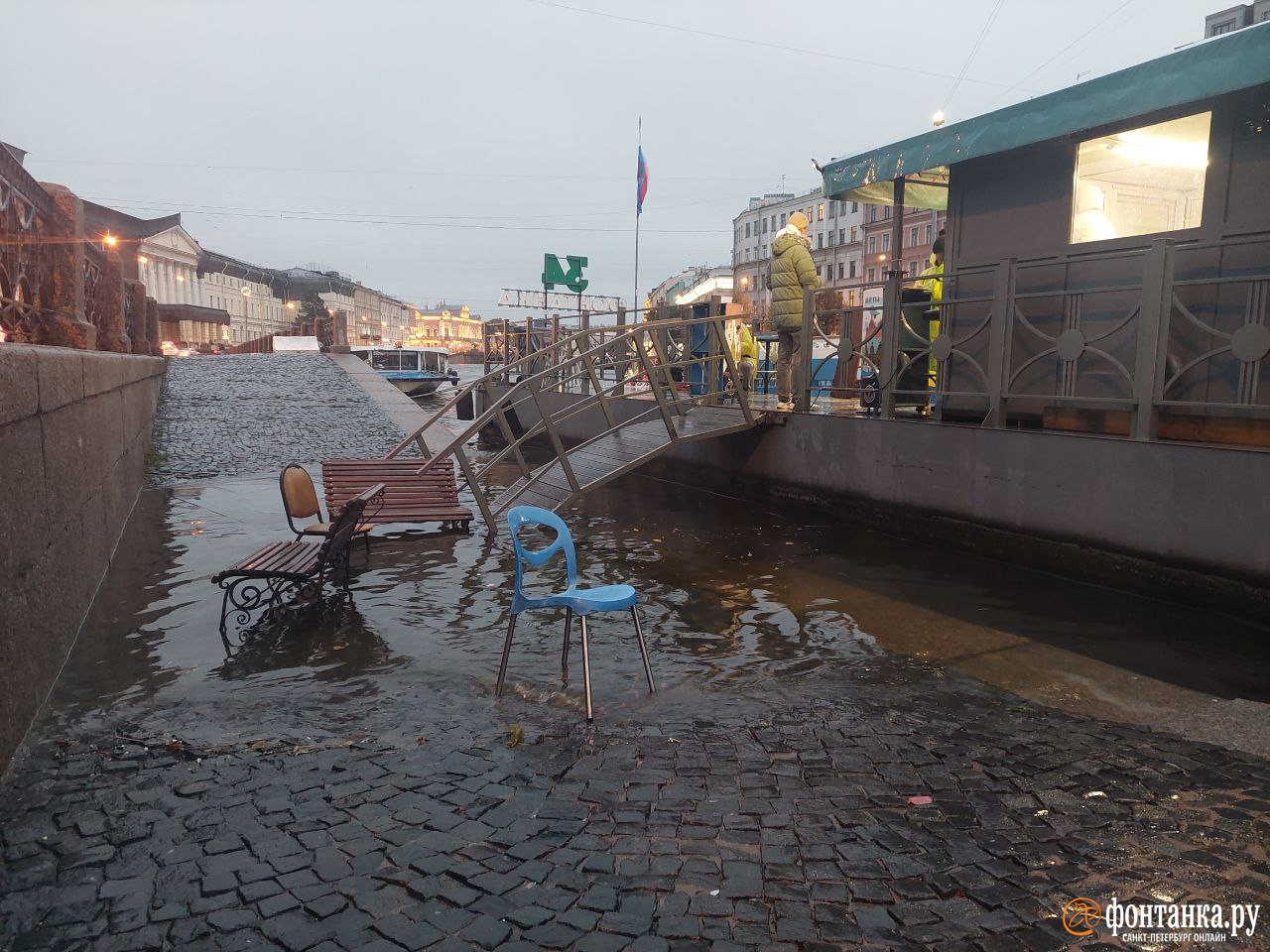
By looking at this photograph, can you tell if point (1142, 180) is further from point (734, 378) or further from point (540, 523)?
point (540, 523)

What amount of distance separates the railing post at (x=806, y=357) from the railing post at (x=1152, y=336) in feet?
12.6

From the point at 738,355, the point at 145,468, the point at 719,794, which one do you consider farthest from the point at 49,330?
the point at 738,355

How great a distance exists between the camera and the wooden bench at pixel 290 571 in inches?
223

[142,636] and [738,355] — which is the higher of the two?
[738,355]

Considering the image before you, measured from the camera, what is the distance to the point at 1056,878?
2.84 m

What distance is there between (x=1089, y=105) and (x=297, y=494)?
7.38 metres

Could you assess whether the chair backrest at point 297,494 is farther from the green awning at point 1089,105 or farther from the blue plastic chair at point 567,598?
the green awning at point 1089,105

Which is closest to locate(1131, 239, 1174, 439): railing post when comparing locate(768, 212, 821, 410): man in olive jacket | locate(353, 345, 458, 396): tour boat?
locate(768, 212, 821, 410): man in olive jacket

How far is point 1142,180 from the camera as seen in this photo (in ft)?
24.6

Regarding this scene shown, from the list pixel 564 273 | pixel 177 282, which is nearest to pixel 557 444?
pixel 564 273

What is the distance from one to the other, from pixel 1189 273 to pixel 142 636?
8.29 m

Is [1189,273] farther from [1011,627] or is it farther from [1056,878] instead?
[1056,878]

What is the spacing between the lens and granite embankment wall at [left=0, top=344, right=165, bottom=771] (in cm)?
368

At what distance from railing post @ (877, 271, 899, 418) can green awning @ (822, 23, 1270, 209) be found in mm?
1305
